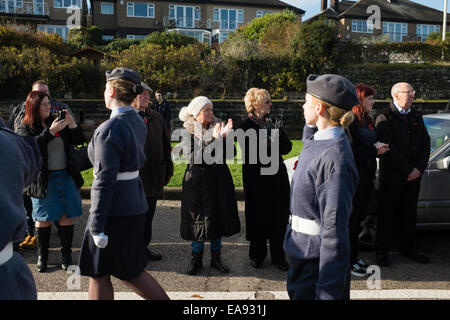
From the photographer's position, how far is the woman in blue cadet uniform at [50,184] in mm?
4812

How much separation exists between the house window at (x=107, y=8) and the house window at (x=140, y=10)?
205 centimetres

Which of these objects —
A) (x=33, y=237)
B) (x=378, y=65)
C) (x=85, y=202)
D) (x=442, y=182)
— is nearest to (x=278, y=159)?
(x=442, y=182)

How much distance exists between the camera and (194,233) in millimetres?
4730

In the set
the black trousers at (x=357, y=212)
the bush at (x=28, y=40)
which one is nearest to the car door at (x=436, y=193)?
the black trousers at (x=357, y=212)

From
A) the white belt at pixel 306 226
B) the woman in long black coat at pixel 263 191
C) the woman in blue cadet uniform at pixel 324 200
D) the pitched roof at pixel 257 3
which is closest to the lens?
the woman in blue cadet uniform at pixel 324 200

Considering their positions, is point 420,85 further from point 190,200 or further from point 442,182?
point 190,200

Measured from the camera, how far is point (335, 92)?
8.28ft

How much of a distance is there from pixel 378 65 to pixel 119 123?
2213cm

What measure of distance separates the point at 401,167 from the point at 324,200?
3.02m

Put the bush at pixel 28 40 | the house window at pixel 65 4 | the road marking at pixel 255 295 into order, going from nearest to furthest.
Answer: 1. the road marking at pixel 255 295
2. the bush at pixel 28 40
3. the house window at pixel 65 4

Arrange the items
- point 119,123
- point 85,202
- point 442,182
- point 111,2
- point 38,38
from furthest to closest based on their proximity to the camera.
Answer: point 111,2 < point 38,38 < point 85,202 < point 442,182 < point 119,123

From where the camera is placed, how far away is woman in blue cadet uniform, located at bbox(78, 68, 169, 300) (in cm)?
312

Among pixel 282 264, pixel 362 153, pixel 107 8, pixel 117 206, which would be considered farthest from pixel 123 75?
pixel 107 8

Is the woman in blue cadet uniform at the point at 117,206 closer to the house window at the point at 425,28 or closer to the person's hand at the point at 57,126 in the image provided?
the person's hand at the point at 57,126
